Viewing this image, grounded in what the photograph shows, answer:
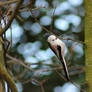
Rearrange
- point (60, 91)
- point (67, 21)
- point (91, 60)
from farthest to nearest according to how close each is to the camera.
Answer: point (67, 21) → point (60, 91) → point (91, 60)

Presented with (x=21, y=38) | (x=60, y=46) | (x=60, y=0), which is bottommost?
(x=21, y=38)

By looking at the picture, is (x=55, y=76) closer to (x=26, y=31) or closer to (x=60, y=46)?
(x=26, y=31)

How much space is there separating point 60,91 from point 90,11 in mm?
3541

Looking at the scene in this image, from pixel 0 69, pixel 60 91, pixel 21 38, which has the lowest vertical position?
pixel 60 91

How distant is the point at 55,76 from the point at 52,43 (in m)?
2.47

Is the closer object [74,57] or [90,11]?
[90,11]

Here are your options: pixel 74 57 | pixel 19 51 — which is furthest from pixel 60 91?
pixel 19 51

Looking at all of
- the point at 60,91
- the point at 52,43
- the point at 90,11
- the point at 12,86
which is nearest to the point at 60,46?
the point at 52,43

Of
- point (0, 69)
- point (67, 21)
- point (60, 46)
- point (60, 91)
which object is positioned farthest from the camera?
point (67, 21)

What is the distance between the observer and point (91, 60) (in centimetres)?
244

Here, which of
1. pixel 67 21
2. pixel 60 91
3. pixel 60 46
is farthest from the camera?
pixel 67 21

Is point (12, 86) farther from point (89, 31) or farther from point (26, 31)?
point (26, 31)

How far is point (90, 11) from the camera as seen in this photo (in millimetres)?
2557

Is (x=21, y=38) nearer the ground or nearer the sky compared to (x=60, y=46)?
nearer the ground
